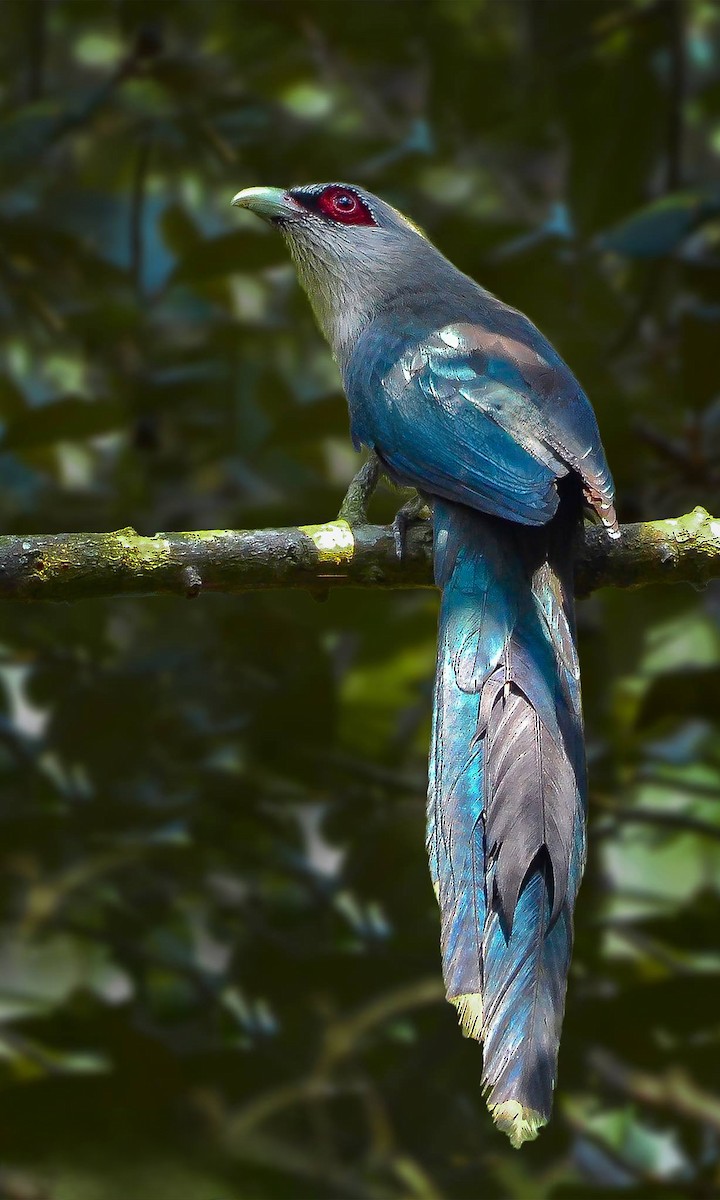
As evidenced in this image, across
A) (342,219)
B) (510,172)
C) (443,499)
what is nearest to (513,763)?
(443,499)

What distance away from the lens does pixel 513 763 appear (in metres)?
2.15

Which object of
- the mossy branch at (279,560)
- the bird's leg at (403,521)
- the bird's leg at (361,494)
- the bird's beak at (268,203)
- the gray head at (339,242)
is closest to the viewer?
the mossy branch at (279,560)

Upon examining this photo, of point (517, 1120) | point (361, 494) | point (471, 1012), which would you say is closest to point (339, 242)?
point (361, 494)

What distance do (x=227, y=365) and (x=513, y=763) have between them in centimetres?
279

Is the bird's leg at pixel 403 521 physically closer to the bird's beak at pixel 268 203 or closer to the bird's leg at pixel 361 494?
the bird's leg at pixel 361 494

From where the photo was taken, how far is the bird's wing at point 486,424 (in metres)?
2.42

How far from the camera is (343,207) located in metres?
3.55

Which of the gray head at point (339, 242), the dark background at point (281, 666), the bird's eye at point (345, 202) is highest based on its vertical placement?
the bird's eye at point (345, 202)

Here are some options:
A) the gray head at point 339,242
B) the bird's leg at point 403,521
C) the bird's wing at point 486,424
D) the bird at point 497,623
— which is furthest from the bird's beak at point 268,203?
the bird's leg at point 403,521

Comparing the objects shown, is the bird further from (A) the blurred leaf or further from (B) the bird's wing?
(A) the blurred leaf

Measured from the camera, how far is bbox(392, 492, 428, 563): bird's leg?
255 cm

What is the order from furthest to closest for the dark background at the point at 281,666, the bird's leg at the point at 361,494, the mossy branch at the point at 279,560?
the dark background at the point at 281,666
the bird's leg at the point at 361,494
the mossy branch at the point at 279,560

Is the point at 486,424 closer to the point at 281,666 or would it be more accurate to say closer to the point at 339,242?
the point at 339,242

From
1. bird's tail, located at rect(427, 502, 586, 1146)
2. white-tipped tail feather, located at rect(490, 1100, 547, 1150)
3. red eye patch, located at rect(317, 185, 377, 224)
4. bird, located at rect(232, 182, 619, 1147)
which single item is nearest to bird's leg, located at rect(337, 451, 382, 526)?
bird, located at rect(232, 182, 619, 1147)
